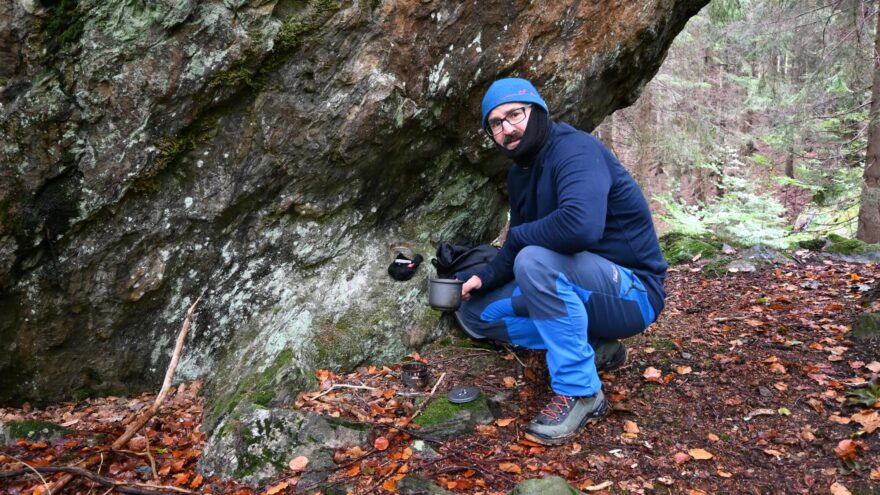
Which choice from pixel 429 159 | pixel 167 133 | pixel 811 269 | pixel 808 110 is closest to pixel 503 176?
pixel 429 159

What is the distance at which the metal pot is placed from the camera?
3.98 m

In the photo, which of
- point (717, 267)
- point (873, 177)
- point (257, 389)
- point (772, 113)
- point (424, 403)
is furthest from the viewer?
point (772, 113)

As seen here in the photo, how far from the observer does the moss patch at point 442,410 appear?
348 cm

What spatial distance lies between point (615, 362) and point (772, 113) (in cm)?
1362

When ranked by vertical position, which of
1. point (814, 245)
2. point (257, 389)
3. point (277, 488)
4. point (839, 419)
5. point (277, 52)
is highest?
point (277, 52)

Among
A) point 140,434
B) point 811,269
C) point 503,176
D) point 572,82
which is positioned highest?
point 572,82

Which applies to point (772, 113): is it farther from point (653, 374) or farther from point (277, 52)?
point (277, 52)

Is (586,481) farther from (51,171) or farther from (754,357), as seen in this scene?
(51,171)

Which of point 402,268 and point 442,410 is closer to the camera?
point 442,410

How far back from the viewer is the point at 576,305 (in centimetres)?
333

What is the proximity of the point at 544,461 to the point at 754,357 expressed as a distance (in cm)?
212

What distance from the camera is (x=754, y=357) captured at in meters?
4.17

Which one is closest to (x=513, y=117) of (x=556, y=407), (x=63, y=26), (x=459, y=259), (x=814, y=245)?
(x=459, y=259)

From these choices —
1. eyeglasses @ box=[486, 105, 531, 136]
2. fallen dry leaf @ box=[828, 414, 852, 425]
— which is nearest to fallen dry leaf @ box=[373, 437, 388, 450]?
eyeglasses @ box=[486, 105, 531, 136]
